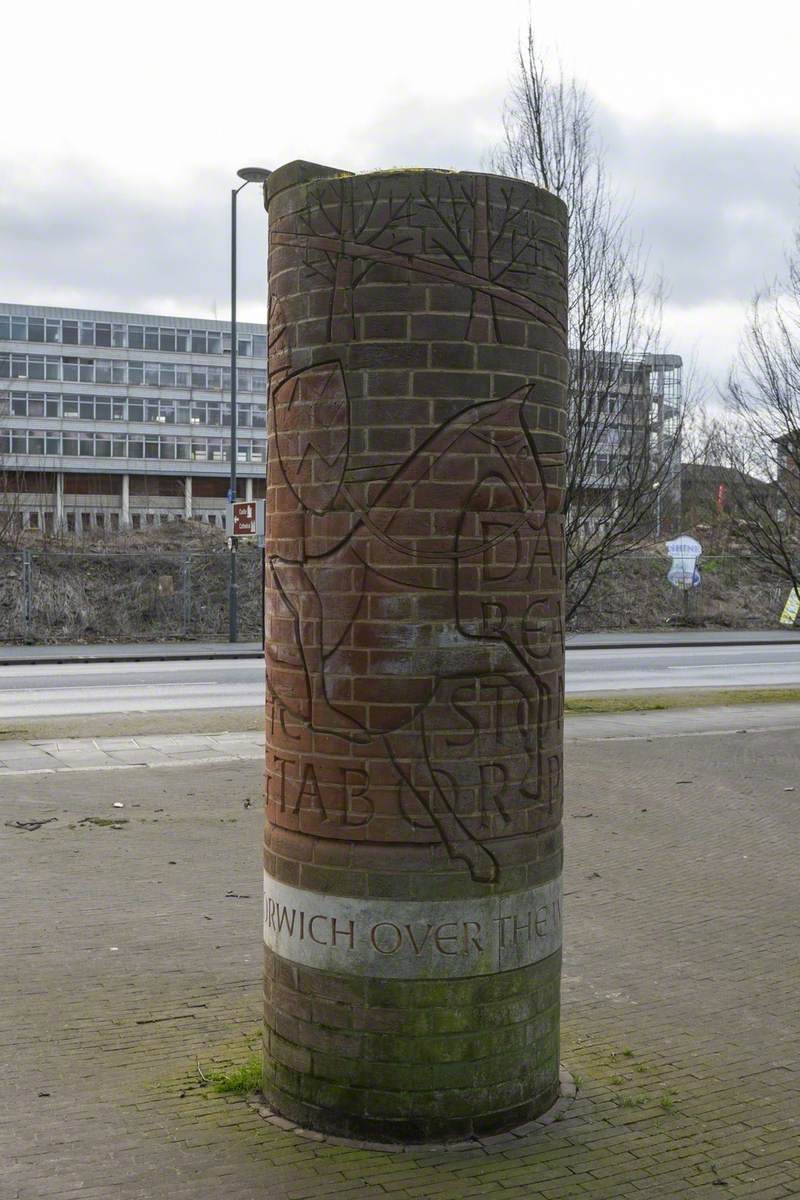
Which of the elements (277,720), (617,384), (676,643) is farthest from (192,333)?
(277,720)

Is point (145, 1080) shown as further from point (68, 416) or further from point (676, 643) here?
point (68, 416)

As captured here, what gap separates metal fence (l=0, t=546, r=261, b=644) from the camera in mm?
31703

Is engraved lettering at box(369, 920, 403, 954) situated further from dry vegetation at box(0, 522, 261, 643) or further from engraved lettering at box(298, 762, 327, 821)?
dry vegetation at box(0, 522, 261, 643)

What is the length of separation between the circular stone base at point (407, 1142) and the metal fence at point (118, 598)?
89.8ft

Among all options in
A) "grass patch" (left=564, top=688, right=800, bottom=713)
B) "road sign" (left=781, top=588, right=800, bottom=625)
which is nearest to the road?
"grass patch" (left=564, top=688, right=800, bottom=713)

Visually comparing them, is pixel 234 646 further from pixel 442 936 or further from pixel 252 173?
pixel 442 936

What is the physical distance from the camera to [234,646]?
97.5 ft

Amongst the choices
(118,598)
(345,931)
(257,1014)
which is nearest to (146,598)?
(118,598)

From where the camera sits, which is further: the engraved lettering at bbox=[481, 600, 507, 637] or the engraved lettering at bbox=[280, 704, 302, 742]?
the engraved lettering at bbox=[280, 704, 302, 742]

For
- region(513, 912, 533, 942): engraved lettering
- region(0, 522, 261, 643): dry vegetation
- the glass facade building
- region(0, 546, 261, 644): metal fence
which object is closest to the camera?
region(513, 912, 533, 942): engraved lettering

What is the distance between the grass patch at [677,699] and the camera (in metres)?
18.7

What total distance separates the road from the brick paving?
733 cm

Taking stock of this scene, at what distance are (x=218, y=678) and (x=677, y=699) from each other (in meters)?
8.32

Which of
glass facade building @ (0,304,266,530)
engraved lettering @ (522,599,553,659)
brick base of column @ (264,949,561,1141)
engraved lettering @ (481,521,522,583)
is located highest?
glass facade building @ (0,304,266,530)
